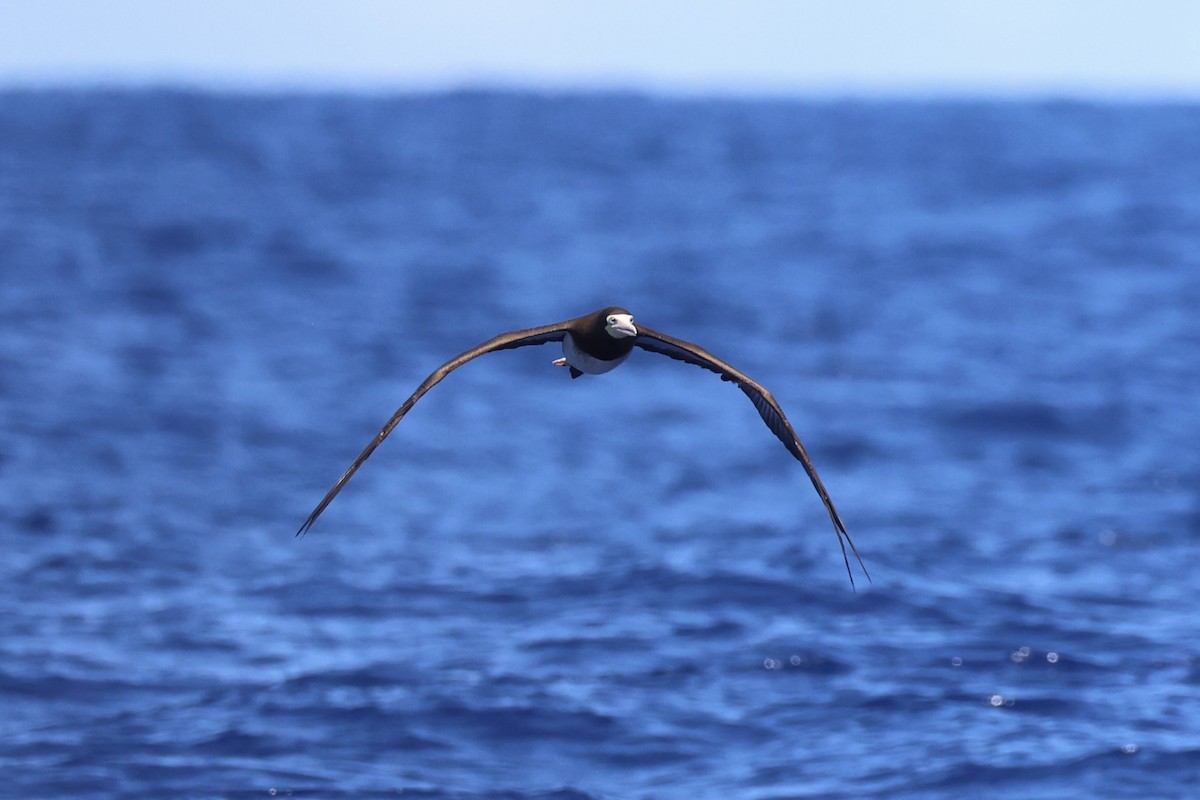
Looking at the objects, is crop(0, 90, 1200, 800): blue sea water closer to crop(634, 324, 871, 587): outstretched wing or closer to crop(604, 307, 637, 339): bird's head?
crop(634, 324, 871, 587): outstretched wing

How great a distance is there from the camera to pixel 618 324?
32.6 ft

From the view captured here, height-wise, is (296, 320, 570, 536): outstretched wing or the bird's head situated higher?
the bird's head

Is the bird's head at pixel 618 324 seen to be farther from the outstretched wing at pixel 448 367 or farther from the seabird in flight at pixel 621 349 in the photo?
the outstretched wing at pixel 448 367

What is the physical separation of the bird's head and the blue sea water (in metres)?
5.65

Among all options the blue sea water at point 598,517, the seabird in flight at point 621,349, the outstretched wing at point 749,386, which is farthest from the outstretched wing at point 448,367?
the blue sea water at point 598,517

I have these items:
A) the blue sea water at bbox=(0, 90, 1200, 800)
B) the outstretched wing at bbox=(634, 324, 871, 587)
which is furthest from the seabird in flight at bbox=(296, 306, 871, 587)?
the blue sea water at bbox=(0, 90, 1200, 800)

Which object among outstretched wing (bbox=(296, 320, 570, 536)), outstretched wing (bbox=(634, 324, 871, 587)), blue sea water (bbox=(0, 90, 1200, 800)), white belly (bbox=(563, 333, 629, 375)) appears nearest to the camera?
outstretched wing (bbox=(296, 320, 570, 536))

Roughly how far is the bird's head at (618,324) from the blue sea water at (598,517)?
565 centimetres

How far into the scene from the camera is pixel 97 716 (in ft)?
52.6

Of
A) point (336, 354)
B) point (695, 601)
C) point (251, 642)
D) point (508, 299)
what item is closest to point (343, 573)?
point (251, 642)

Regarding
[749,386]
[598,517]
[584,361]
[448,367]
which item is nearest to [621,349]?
[584,361]

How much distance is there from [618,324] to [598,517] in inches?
564

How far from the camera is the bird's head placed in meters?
9.85

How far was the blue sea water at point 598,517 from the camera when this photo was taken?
15250 mm
